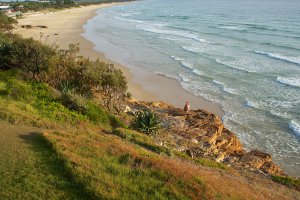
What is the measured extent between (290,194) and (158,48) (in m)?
34.6

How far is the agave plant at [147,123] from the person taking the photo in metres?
17.0

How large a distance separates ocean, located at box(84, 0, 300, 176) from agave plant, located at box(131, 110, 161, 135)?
5.83 meters

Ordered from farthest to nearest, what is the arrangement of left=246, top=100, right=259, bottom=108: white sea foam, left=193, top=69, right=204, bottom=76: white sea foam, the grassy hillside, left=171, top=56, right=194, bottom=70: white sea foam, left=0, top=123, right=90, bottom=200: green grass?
left=171, top=56, right=194, bottom=70: white sea foam → left=193, top=69, right=204, bottom=76: white sea foam → left=246, top=100, right=259, bottom=108: white sea foam → the grassy hillside → left=0, top=123, right=90, bottom=200: green grass

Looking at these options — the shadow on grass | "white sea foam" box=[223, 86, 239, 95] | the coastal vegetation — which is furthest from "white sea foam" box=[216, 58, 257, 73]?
the shadow on grass

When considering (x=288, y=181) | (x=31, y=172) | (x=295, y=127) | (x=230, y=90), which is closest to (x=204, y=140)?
(x=288, y=181)

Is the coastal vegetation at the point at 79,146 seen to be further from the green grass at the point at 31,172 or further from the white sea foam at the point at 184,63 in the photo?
the white sea foam at the point at 184,63

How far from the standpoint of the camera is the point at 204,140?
1823cm

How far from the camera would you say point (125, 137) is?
14.6 meters

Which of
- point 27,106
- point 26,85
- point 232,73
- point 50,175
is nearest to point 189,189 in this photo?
point 50,175

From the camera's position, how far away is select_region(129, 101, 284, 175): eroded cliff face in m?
16.3

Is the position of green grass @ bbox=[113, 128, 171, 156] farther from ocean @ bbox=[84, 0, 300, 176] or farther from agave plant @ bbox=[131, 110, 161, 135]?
ocean @ bbox=[84, 0, 300, 176]

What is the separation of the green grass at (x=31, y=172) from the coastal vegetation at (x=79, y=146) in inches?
1.0

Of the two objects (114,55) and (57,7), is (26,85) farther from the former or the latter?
(57,7)

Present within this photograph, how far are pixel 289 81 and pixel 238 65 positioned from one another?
670 centimetres
